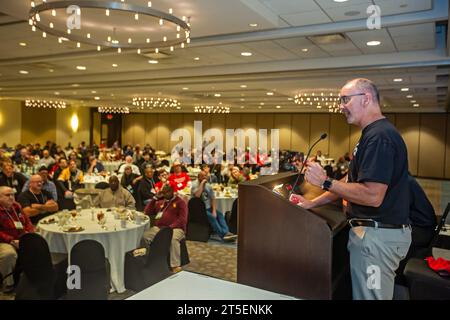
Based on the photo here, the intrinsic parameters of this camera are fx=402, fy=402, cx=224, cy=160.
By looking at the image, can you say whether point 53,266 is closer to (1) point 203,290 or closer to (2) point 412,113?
(1) point 203,290

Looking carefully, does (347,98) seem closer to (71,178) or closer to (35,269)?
(35,269)

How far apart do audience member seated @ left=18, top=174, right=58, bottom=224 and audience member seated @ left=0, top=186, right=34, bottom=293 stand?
0.78m

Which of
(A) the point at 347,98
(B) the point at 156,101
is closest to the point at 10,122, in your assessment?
(B) the point at 156,101

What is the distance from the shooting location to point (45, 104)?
23062 mm

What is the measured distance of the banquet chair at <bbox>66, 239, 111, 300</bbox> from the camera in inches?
162

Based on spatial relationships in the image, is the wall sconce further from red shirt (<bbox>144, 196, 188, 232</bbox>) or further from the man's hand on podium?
the man's hand on podium

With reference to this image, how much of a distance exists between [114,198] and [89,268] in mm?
2840

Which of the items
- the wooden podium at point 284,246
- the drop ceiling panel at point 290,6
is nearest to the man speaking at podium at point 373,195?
the wooden podium at point 284,246

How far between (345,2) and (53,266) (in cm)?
455

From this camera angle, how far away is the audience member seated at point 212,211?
297 inches

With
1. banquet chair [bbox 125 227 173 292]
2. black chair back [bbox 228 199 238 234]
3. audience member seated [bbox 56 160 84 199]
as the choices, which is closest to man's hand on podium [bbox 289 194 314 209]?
banquet chair [bbox 125 227 173 292]

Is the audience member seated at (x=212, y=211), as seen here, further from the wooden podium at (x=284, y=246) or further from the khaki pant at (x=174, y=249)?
the wooden podium at (x=284, y=246)

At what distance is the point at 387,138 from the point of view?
1.81m
